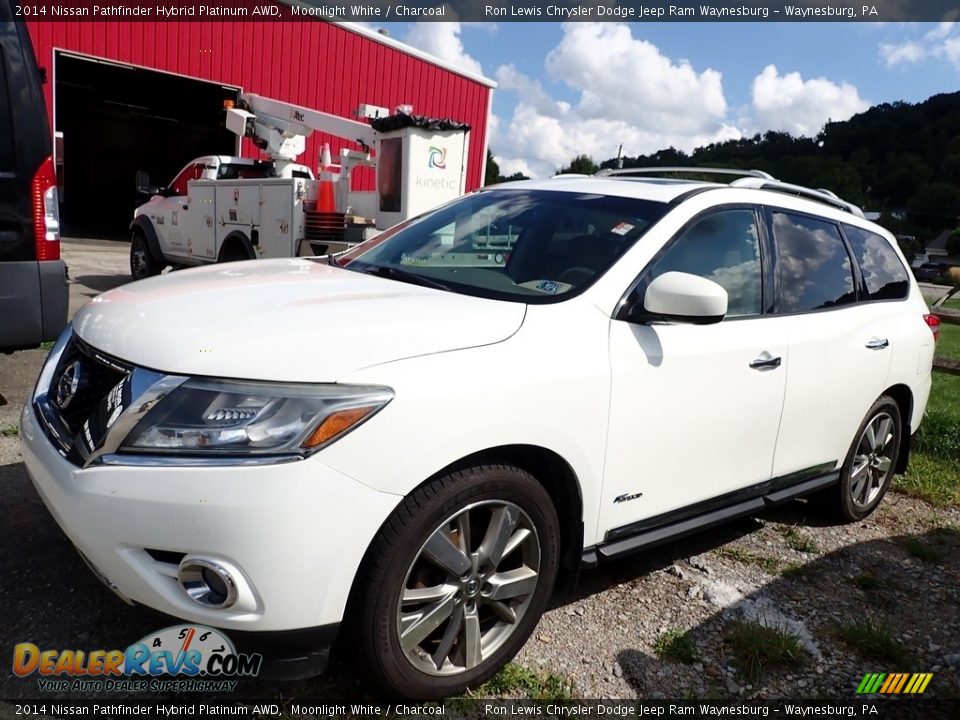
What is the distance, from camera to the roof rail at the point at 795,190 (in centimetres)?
332

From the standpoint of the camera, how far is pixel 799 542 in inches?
148

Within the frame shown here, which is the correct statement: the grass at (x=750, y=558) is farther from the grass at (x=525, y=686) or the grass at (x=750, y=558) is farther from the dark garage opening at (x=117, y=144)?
the dark garage opening at (x=117, y=144)

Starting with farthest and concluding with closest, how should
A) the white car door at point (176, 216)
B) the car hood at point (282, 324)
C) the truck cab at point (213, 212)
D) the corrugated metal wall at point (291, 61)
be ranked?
the corrugated metal wall at point (291, 61) → the white car door at point (176, 216) → the truck cab at point (213, 212) → the car hood at point (282, 324)

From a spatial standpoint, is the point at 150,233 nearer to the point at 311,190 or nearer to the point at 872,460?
the point at 311,190

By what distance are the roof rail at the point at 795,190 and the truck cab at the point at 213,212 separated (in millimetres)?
6069

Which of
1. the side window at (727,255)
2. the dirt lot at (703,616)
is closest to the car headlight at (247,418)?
the dirt lot at (703,616)

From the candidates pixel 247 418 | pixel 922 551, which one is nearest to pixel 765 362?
pixel 922 551

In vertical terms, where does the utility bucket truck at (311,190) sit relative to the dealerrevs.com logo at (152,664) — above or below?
above

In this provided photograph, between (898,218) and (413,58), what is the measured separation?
212 feet

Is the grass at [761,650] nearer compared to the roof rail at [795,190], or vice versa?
the grass at [761,650]

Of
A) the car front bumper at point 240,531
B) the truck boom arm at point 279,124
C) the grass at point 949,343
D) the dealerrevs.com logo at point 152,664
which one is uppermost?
the truck boom arm at point 279,124

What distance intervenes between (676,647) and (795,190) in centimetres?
Result: 229

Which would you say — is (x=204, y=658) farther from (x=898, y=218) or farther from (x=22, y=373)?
(x=898, y=218)

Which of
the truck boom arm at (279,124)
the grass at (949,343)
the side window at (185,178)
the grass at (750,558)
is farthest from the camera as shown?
the grass at (949,343)
